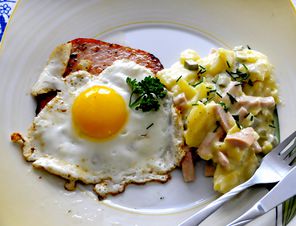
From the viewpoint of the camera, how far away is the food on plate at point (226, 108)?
3322mm

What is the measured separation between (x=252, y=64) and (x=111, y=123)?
1.33 meters

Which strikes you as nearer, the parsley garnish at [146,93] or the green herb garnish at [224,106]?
the green herb garnish at [224,106]

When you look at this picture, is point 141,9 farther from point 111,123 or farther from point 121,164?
point 121,164

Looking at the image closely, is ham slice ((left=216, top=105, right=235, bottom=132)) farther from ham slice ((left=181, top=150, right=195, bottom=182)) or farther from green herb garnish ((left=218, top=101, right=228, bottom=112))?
ham slice ((left=181, top=150, right=195, bottom=182))

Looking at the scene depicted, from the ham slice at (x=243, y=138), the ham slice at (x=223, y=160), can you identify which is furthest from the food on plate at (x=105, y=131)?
the ham slice at (x=243, y=138)

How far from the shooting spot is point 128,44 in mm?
4152

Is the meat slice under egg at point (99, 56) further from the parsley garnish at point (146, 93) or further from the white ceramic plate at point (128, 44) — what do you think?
the parsley garnish at point (146, 93)

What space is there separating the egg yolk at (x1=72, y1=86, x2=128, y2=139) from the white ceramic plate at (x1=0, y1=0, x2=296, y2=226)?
46cm

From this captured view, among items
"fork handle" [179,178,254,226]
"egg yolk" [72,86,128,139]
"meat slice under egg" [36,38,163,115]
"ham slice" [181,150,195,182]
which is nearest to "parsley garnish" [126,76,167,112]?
"egg yolk" [72,86,128,139]

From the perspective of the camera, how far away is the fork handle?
3029mm

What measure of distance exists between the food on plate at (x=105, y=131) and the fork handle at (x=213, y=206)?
49 centimetres

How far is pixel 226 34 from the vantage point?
4.20m

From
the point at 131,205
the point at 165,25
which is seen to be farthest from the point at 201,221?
the point at 165,25

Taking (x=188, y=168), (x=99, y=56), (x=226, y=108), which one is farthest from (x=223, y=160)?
(x=99, y=56)
